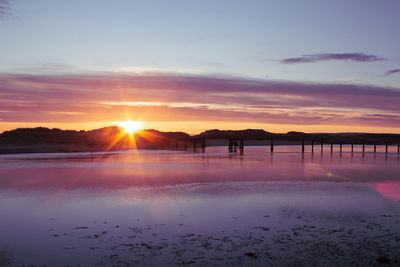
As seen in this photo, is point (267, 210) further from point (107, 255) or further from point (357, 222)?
point (107, 255)

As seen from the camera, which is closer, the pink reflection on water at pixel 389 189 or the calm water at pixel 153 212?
the calm water at pixel 153 212

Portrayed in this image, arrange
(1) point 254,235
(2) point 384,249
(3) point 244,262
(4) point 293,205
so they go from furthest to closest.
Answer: (4) point 293,205, (1) point 254,235, (2) point 384,249, (3) point 244,262

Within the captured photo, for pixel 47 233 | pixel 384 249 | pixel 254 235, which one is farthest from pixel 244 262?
pixel 47 233

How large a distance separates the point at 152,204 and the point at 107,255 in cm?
605

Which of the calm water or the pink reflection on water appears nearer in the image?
the calm water

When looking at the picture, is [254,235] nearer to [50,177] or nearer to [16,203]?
[16,203]

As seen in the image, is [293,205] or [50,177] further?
[50,177]

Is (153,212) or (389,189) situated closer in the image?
(153,212)

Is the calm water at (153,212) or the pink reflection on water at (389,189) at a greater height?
the pink reflection on water at (389,189)

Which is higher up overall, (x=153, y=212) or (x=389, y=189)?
(x=389, y=189)

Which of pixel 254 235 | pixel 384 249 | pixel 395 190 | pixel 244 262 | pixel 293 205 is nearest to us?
pixel 244 262

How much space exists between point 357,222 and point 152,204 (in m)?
7.46

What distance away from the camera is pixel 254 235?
→ 381 inches

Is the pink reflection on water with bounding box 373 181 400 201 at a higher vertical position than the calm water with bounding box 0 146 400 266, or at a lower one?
higher
